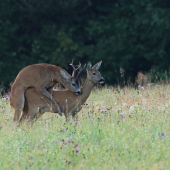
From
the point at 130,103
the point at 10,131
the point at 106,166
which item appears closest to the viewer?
the point at 106,166

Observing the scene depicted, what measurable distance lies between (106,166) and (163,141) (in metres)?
1.07

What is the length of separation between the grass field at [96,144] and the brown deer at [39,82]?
703 mm

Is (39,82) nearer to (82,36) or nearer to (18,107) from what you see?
(18,107)

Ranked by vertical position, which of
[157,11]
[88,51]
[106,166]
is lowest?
[106,166]

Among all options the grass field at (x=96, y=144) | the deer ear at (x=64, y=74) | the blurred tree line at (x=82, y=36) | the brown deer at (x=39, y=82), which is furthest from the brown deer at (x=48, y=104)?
the blurred tree line at (x=82, y=36)

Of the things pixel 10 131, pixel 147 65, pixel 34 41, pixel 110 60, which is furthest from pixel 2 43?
pixel 10 131

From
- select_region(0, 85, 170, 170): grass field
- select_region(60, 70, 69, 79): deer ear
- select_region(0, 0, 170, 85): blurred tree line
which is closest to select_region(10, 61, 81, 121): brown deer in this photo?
select_region(60, 70, 69, 79): deer ear

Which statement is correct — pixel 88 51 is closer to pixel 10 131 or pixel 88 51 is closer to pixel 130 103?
pixel 130 103

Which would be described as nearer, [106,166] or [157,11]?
[106,166]

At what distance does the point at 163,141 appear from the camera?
531cm

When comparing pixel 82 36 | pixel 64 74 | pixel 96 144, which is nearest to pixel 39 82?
pixel 64 74

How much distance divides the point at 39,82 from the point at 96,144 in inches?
126

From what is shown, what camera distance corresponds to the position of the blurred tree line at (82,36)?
19.7 m

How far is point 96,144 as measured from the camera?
5.33 metres
